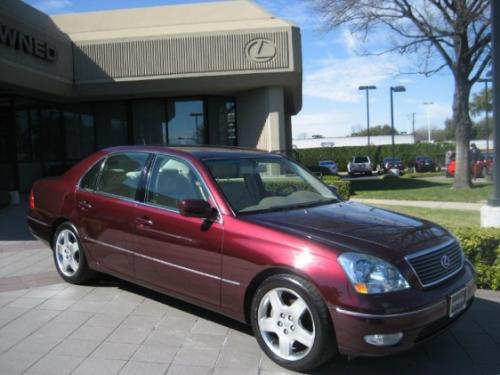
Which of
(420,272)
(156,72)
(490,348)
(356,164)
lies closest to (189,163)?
(420,272)

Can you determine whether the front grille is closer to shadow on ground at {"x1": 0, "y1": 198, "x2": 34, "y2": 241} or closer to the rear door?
the rear door

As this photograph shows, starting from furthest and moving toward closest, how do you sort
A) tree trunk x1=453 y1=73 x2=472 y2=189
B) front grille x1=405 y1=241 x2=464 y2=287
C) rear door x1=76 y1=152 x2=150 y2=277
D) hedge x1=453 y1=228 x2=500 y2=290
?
tree trunk x1=453 y1=73 x2=472 y2=189 < hedge x1=453 y1=228 x2=500 y2=290 < rear door x1=76 y1=152 x2=150 y2=277 < front grille x1=405 y1=241 x2=464 y2=287

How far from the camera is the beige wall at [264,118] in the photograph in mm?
17531

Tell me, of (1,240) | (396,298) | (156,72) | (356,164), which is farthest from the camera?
(356,164)

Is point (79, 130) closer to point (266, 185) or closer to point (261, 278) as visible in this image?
point (266, 185)

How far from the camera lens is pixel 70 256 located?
608 cm

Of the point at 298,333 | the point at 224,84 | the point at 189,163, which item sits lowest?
the point at 298,333

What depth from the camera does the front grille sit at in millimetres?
3754

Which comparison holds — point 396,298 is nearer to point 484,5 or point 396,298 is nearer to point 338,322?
point 338,322

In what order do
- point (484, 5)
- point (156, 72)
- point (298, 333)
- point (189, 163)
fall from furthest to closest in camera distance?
point (484, 5)
point (156, 72)
point (189, 163)
point (298, 333)

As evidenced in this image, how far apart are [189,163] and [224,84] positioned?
12482mm

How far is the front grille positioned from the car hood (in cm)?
6

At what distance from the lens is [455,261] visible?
422cm

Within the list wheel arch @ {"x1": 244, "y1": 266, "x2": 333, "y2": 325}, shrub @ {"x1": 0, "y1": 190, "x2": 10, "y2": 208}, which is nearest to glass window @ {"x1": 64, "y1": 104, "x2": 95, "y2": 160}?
shrub @ {"x1": 0, "y1": 190, "x2": 10, "y2": 208}
